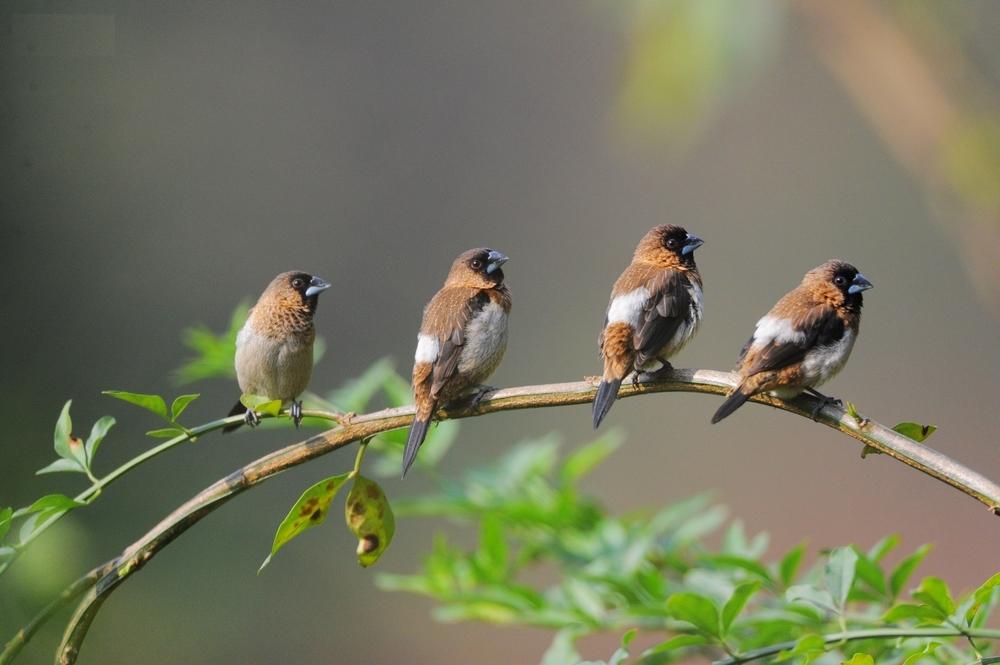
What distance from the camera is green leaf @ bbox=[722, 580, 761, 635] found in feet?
3.01

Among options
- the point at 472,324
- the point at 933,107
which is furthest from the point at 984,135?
the point at 472,324

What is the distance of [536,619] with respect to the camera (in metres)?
1.37

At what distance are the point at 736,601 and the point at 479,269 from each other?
0.56m

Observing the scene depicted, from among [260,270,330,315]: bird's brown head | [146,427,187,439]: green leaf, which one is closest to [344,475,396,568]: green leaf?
[146,427,187,439]: green leaf

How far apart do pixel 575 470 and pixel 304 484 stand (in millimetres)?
3491

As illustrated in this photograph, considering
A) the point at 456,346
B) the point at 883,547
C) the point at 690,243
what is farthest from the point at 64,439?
the point at 883,547

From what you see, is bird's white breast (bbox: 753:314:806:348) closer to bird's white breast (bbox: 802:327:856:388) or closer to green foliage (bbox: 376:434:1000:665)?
bird's white breast (bbox: 802:327:856:388)

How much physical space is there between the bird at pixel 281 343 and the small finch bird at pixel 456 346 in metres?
0.33

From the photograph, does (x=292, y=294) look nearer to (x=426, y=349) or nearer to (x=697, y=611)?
(x=426, y=349)

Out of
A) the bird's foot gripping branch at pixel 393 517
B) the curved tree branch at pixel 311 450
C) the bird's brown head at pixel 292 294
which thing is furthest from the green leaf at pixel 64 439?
the bird's brown head at pixel 292 294

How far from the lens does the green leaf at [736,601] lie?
0.92 meters

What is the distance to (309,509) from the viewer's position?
31.4 inches

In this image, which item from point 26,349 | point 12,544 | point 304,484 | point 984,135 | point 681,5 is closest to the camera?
point 12,544

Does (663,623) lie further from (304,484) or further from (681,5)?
(304,484)
